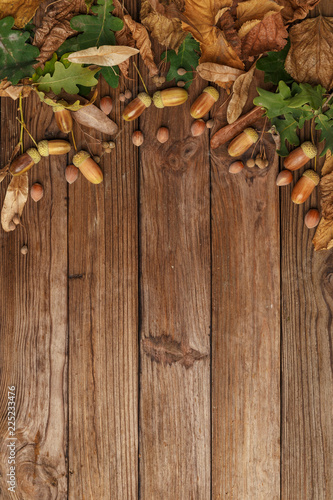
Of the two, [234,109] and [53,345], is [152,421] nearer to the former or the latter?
[53,345]

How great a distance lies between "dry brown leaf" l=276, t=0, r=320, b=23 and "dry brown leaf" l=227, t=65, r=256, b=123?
0.10 m

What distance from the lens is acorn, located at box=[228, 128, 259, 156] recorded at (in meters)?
0.82

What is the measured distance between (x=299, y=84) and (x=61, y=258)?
0.55 m

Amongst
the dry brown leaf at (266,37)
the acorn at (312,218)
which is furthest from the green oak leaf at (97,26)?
the acorn at (312,218)

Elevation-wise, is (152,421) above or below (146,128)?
below

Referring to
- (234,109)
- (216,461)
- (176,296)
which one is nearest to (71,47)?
(234,109)

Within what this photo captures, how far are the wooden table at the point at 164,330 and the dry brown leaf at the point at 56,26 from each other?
12cm

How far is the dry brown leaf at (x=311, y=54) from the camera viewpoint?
774 mm

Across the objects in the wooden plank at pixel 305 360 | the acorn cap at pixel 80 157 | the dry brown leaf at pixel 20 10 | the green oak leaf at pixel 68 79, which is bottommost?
the wooden plank at pixel 305 360

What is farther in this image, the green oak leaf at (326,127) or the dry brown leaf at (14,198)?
the dry brown leaf at (14,198)

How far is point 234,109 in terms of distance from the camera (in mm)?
812

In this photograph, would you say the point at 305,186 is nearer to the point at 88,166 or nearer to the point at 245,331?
the point at 245,331

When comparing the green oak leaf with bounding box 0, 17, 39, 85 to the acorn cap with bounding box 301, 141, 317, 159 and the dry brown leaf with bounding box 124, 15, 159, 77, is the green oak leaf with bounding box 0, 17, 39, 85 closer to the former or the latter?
the dry brown leaf with bounding box 124, 15, 159, 77

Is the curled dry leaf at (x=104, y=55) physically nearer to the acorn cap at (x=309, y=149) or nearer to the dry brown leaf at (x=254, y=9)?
the dry brown leaf at (x=254, y=9)
